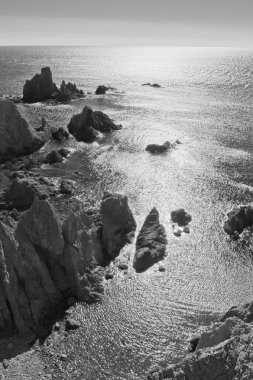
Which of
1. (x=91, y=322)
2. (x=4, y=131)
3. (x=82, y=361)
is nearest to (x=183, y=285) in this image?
(x=91, y=322)

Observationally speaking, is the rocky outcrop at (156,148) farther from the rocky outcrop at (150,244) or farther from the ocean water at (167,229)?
the rocky outcrop at (150,244)

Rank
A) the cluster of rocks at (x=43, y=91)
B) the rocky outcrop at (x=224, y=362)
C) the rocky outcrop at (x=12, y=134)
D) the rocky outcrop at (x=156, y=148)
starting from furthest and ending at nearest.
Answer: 1. the cluster of rocks at (x=43, y=91)
2. the rocky outcrop at (x=156, y=148)
3. the rocky outcrop at (x=12, y=134)
4. the rocky outcrop at (x=224, y=362)

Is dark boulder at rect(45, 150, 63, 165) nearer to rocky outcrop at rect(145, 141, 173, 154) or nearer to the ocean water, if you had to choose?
the ocean water

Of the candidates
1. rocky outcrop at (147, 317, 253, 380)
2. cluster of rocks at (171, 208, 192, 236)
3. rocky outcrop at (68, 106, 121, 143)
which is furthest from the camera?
rocky outcrop at (68, 106, 121, 143)

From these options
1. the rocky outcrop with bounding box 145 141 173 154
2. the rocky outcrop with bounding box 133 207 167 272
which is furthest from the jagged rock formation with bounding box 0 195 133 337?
the rocky outcrop with bounding box 145 141 173 154

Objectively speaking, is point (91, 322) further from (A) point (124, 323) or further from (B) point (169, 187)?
(B) point (169, 187)

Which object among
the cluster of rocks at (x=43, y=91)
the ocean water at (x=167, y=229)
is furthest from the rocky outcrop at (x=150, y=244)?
the cluster of rocks at (x=43, y=91)
